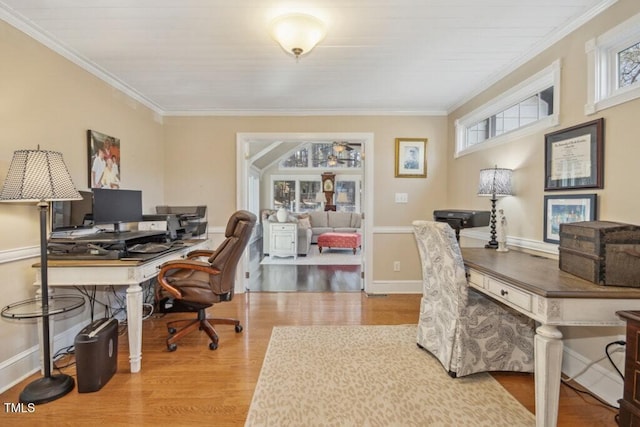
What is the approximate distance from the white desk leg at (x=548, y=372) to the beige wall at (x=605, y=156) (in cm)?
72

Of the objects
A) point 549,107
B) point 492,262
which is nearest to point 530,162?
point 549,107

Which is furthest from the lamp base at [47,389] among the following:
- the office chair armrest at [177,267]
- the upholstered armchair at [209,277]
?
the office chair armrest at [177,267]

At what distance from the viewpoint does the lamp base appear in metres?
1.70

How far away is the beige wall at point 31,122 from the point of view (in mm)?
1842

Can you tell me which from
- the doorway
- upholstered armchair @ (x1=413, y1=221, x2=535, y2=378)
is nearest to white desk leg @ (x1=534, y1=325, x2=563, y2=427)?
upholstered armchair @ (x1=413, y1=221, x2=535, y2=378)

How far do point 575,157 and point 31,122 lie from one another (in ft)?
11.6

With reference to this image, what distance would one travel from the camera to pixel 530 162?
2.33m

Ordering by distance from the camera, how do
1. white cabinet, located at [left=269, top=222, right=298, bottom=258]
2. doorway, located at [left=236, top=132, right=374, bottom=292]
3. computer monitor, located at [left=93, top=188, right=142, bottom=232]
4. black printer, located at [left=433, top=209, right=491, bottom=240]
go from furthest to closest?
white cabinet, located at [left=269, top=222, right=298, bottom=258] < doorway, located at [left=236, top=132, right=374, bottom=292] < black printer, located at [left=433, top=209, right=491, bottom=240] < computer monitor, located at [left=93, top=188, right=142, bottom=232]

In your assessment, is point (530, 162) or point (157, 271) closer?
point (157, 271)

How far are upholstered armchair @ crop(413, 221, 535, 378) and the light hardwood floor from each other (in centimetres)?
15

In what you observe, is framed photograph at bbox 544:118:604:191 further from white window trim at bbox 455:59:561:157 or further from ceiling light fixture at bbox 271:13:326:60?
ceiling light fixture at bbox 271:13:326:60

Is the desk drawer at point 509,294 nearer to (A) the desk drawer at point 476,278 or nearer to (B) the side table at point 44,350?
(A) the desk drawer at point 476,278

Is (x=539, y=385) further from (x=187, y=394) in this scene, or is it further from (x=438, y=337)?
(x=187, y=394)

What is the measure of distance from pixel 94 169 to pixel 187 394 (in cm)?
196
